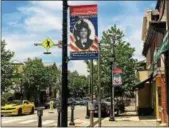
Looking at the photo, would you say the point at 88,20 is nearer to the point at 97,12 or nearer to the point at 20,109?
the point at 97,12

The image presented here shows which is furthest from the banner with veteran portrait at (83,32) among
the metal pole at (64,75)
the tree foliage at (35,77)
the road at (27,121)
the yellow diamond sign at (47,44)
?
the tree foliage at (35,77)

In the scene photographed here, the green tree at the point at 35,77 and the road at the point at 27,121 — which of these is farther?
the green tree at the point at 35,77

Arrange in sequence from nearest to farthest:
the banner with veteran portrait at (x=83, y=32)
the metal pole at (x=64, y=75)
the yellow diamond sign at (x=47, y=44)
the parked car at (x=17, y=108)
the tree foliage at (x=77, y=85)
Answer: the metal pole at (x=64, y=75) < the banner with veteran portrait at (x=83, y=32) < the yellow diamond sign at (x=47, y=44) < the parked car at (x=17, y=108) < the tree foliage at (x=77, y=85)

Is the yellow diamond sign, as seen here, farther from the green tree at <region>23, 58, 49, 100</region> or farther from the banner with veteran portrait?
the green tree at <region>23, 58, 49, 100</region>

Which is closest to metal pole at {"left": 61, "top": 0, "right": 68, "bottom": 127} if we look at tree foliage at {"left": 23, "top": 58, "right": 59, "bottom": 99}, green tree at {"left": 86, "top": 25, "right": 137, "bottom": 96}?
green tree at {"left": 86, "top": 25, "right": 137, "bottom": 96}

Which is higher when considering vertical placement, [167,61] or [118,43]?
[118,43]

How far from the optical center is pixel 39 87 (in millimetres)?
62906

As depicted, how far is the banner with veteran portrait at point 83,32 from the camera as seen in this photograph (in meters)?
12.5

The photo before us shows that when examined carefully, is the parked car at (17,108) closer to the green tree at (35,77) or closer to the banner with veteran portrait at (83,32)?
the green tree at (35,77)

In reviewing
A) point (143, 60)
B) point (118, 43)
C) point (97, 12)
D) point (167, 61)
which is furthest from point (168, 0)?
point (143, 60)

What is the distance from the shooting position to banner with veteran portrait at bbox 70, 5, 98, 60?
12.5m

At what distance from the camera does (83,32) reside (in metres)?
12.7

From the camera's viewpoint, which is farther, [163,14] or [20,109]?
[20,109]

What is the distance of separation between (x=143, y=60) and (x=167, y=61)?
32046 millimetres
